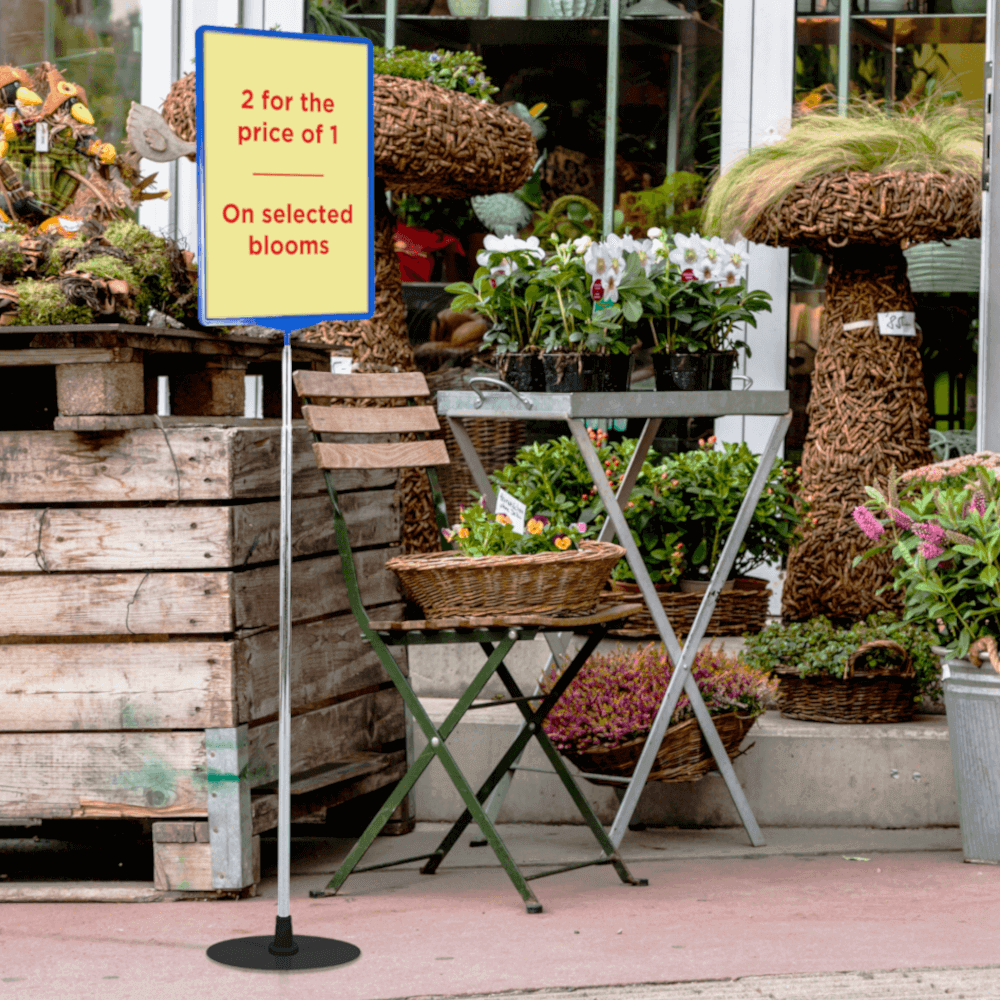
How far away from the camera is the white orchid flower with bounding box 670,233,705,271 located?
3.70 m

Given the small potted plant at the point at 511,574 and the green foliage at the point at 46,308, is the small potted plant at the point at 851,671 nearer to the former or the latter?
the small potted plant at the point at 511,574

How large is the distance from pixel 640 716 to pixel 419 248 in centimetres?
283

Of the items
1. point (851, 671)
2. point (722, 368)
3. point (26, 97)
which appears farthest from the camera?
point (851, 671)

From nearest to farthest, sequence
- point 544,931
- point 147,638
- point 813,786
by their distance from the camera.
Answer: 1. point 544,931
2. point 147,638
3. point 813,786

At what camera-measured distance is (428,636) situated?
3289 mm

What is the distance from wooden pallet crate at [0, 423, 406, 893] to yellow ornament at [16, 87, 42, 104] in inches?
40.4

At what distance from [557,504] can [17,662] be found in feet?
5.65

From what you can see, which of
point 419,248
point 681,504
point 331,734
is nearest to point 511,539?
point 331,734

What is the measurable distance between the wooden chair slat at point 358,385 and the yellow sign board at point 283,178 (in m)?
0.41

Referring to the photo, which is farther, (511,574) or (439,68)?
(439,68)

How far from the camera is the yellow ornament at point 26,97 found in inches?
153

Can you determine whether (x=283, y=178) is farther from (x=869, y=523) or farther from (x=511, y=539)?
(x=869, y=523)

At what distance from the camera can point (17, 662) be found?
11.2 ft

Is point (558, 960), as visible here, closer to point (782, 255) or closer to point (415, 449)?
point (415, 449)
